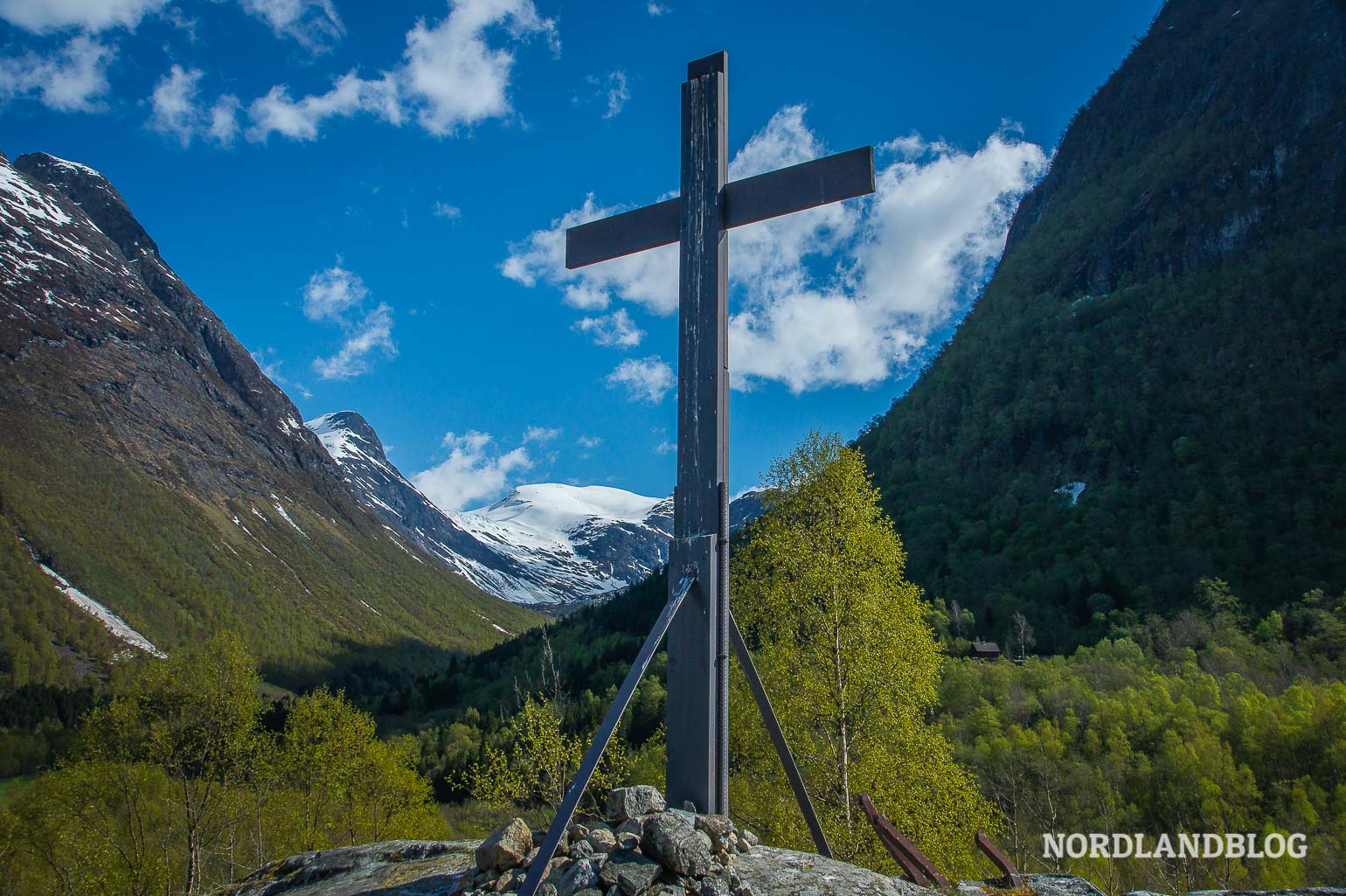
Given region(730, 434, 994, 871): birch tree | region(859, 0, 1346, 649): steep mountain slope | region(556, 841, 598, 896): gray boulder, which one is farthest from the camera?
region(859, 0, 1346, 649): steep mountain slope

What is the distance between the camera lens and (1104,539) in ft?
325

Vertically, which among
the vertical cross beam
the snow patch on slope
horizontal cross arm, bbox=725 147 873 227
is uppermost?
the snow patch on slope

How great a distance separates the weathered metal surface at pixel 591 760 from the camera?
430 cm

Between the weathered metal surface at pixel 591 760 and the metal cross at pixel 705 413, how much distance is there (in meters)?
0.02

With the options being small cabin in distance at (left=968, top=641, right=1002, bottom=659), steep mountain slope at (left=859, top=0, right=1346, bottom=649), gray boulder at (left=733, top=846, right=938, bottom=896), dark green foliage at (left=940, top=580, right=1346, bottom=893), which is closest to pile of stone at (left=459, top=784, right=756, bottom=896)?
gray boulder at (left=733, top=846, right=938, bottom=896)

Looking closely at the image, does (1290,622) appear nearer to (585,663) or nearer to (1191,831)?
(1191,831)

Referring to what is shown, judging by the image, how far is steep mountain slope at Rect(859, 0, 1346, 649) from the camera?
298ft

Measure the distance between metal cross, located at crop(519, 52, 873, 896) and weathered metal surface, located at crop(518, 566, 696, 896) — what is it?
23 mm

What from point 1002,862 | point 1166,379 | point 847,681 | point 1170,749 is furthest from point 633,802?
point 1166,379

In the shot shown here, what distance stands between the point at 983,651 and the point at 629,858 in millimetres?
82688

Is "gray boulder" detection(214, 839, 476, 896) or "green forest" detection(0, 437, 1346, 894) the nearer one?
"gray boulder" detection(214, 839, 476, 896)

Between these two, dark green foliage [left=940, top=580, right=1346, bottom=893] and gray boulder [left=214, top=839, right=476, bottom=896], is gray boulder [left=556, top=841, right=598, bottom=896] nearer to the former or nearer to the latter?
gray boulder [left=214, top=839, right=476, bottom=896]

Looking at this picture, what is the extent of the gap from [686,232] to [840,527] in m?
8.06

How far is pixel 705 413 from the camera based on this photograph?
5.73 metres
